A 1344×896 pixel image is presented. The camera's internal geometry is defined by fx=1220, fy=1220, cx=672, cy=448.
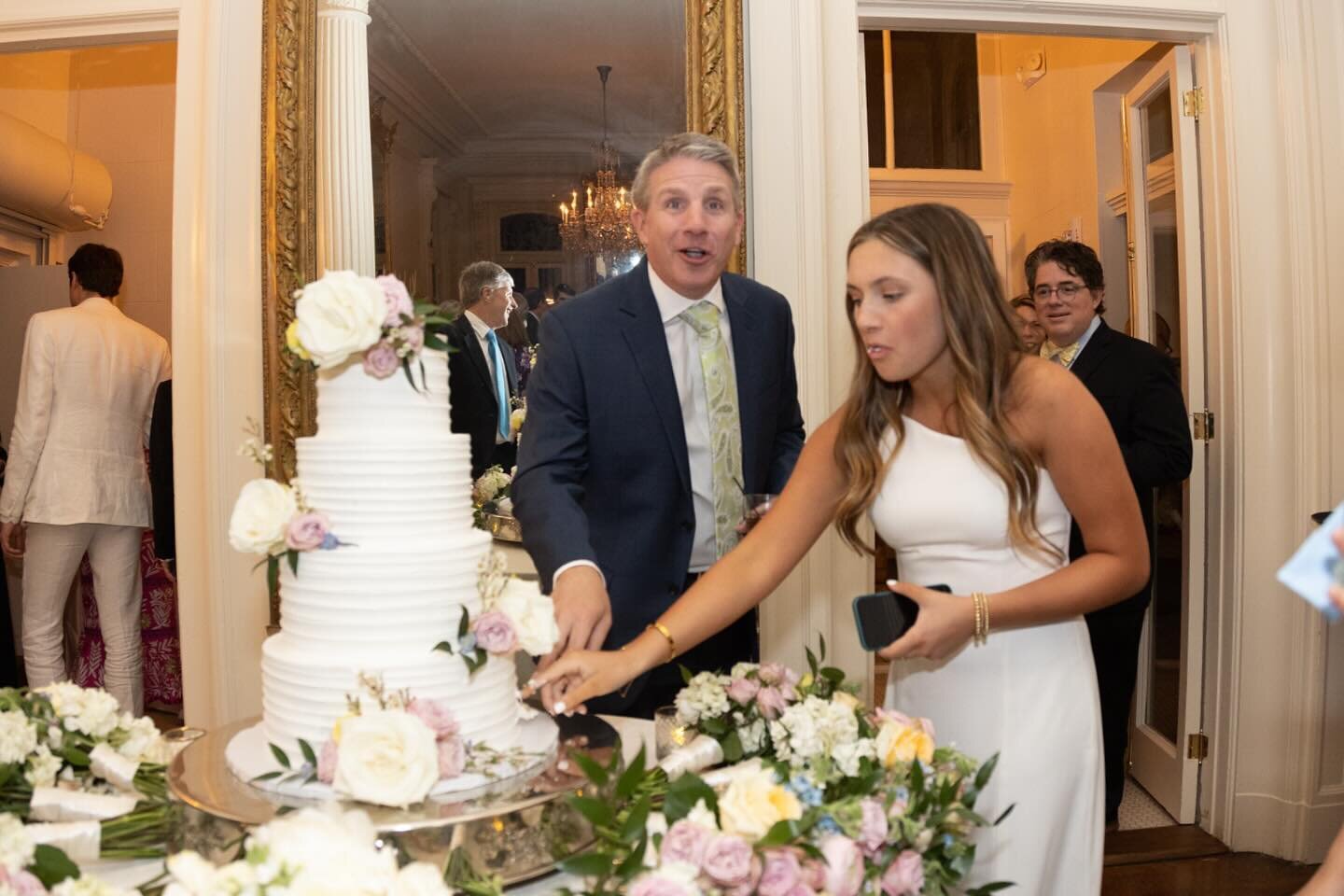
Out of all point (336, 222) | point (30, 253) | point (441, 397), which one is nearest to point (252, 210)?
point (336, 222)

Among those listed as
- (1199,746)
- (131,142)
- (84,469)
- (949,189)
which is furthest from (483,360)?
(949,189)

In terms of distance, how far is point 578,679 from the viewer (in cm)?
191

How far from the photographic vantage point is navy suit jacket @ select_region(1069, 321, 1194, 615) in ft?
13.4

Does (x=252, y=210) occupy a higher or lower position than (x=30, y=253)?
lower

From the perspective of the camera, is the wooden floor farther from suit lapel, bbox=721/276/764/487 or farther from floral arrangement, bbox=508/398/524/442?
floral arrangement, bbox=508/398/524/442

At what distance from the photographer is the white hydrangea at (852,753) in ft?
4.98

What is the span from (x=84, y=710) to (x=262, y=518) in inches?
23.1

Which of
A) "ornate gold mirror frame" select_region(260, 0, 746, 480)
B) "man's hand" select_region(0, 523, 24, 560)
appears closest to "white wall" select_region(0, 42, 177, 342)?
"man's hand" select_region(0, 523, 24, 560)

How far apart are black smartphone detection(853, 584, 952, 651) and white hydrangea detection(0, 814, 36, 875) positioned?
111 centimetres

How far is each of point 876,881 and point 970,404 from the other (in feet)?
3.00

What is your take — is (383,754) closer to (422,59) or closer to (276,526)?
(276,526)

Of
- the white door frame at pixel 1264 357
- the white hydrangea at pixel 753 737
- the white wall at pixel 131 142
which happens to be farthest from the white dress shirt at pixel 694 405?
the white wall at pixel 131 142

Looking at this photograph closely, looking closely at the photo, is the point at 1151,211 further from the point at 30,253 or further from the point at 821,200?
the point at 30,253

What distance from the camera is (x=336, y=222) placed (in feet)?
13.0
